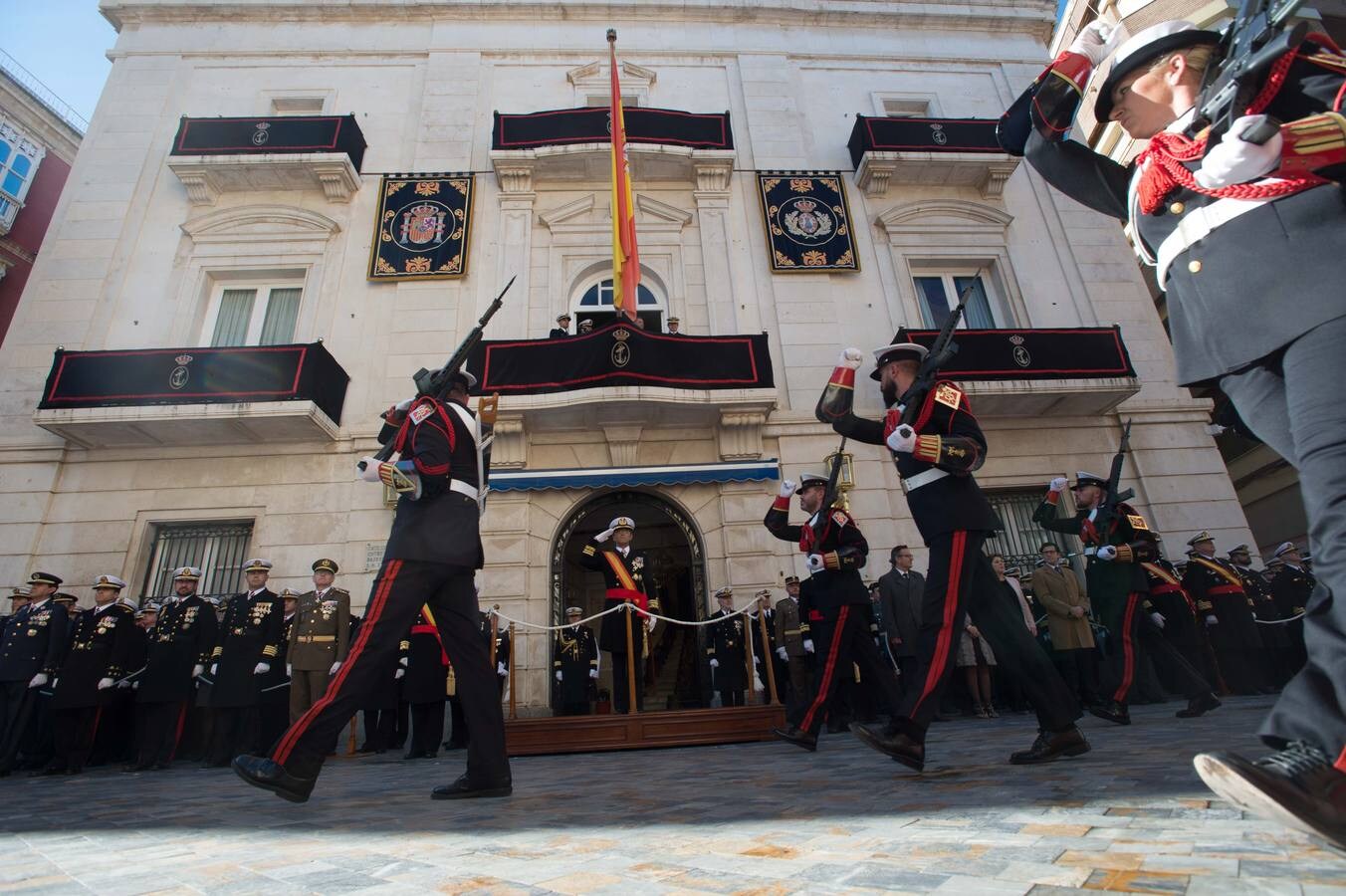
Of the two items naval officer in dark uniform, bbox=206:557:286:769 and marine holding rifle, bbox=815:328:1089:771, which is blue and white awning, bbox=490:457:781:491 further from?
marine holding rifle, bbox=815:328:1089:771

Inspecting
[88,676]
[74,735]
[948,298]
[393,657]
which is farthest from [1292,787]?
[948,298]

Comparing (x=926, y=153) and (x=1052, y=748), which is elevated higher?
(x=926, y=153)

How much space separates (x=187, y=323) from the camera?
10.7 metres

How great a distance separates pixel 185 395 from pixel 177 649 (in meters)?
3.85

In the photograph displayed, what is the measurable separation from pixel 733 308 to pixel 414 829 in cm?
973

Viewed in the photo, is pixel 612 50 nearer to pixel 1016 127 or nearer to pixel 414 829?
pixel 1016 127

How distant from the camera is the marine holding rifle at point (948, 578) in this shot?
9.96 feet

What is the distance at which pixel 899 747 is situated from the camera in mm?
2920

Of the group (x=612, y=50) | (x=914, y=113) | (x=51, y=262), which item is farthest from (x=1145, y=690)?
(x=51, y=262)

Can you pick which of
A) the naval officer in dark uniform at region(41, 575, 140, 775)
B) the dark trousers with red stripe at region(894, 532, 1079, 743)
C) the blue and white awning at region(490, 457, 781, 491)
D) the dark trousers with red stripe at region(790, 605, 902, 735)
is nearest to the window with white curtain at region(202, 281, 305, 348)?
the blue and white awning at region(490, 457, 781, 491)

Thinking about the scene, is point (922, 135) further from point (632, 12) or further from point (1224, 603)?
point (1224, 603)

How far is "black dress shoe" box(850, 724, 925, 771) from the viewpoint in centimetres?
291

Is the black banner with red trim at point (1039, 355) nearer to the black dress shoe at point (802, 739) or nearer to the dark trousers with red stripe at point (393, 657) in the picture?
the black dress shoe at point (802, 739)

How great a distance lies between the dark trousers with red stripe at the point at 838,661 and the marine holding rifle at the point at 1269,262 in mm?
3327
